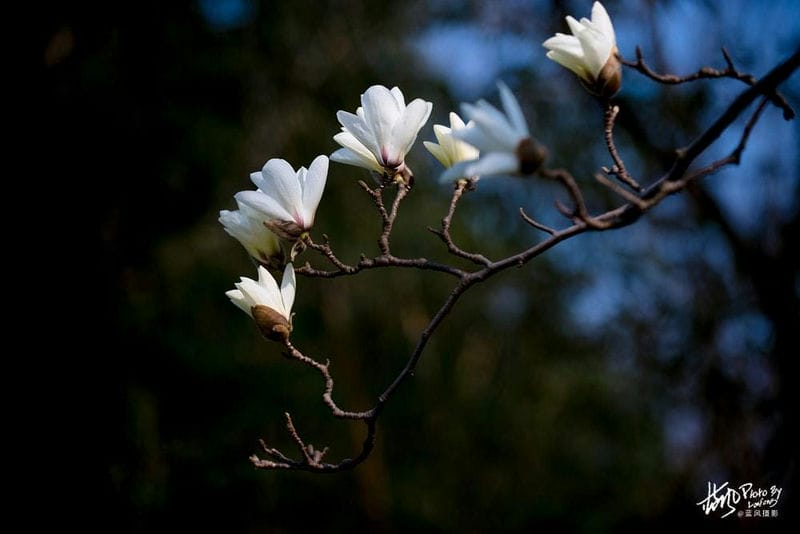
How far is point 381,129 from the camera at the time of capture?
68 cm

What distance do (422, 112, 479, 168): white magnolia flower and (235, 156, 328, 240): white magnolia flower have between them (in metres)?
0.11

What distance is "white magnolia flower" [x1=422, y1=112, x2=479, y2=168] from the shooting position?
673 millimetres

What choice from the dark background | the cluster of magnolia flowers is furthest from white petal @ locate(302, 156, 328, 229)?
the dark background

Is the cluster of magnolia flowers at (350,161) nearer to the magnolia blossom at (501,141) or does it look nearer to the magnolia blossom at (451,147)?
the magnolia blossom at (451,147)

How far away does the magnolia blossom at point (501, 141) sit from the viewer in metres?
0.49

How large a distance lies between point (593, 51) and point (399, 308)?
3564mm

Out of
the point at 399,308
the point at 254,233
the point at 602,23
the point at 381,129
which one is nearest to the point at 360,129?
the point at 381,129

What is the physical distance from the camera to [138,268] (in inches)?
88.8

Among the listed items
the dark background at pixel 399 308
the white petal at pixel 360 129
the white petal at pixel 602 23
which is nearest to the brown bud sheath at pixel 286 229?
the white petal at pixel 360 129

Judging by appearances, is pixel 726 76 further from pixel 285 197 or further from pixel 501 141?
pixel 285 197

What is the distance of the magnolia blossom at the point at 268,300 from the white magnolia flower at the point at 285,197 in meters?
0.04

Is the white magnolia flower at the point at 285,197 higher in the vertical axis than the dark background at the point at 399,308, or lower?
higher

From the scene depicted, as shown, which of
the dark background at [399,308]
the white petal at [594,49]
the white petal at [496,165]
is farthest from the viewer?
the dark background at [399,308]

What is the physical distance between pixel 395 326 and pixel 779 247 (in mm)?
2784
